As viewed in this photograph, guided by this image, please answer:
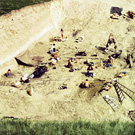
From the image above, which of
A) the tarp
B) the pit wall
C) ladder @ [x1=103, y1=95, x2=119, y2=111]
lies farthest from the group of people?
the pit wall

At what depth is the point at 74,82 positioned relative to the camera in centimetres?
1455

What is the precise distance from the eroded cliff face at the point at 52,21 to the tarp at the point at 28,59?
54cm

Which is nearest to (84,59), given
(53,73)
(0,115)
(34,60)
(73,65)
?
(73,65)

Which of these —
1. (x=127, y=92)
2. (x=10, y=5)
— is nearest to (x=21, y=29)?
(x=10, y=5)

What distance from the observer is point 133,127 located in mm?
11000

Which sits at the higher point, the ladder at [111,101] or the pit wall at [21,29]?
the pit wall at [21,29]

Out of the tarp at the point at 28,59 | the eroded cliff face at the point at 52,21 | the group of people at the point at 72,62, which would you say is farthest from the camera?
the tarp at the point at 28,59

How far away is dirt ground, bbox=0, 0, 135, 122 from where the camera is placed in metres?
→ 12.0

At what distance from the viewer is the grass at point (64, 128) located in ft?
34.9

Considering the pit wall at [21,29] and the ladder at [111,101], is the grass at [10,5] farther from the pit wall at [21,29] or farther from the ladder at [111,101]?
the ladder at [111,101]

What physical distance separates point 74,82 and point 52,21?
37.7ft

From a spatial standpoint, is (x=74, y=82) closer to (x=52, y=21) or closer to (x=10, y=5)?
(x=52, y=21)

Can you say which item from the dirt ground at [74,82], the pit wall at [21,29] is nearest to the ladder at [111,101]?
the dirt ground at [74,82]

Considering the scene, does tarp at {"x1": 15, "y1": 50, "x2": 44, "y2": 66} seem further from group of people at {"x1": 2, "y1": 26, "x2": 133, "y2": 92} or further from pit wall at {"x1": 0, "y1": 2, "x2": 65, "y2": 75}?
group of people at {"x1": 2, "y1": 26, "x2": 133, "y2": 92}
